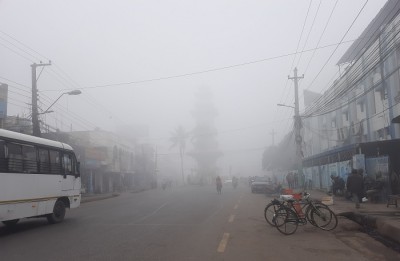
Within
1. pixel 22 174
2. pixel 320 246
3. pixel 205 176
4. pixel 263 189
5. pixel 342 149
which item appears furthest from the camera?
pixel 205 176

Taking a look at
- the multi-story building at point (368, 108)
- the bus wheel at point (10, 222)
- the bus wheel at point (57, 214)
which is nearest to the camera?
the bus wheel at point (10, 222)

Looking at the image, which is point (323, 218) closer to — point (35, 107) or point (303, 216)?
point (303, 216)

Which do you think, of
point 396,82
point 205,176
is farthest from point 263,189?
point 205,176

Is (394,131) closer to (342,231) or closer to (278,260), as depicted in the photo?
(342,231)

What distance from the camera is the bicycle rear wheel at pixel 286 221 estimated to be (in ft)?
38.4

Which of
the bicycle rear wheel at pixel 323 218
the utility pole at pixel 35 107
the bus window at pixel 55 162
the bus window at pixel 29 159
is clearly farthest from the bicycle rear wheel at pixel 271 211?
the utility pole at pixel 35 107

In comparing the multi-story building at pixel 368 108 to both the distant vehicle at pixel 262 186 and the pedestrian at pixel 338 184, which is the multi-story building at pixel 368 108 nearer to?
the pedestrian at pixel 338 184

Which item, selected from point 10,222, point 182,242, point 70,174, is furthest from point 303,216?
point 70,174

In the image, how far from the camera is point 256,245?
9.94m

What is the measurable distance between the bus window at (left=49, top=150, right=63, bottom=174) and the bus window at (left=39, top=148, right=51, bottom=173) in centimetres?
25

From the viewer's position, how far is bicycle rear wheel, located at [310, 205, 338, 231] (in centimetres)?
1231

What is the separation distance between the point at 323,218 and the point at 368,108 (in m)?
23.9

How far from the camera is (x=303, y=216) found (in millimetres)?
12375

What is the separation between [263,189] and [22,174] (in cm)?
2687
